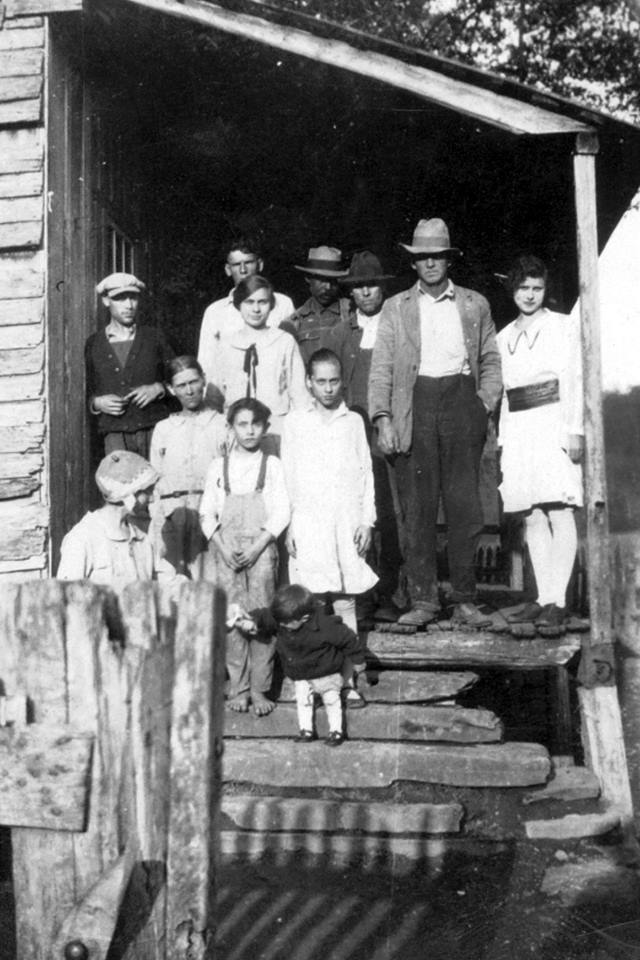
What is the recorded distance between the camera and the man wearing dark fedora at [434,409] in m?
6.73

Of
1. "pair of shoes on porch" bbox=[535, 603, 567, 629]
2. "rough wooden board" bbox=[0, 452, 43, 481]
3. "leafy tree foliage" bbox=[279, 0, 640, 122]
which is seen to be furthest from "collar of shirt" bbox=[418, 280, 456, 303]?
"leafy tree foliage" bbox=[279, 0, 640, 122]

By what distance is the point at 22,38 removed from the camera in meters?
7.14

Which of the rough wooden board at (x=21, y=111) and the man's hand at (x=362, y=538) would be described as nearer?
the man's hand at (x=362, y=538)

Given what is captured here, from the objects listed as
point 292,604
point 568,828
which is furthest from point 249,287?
point 568,828

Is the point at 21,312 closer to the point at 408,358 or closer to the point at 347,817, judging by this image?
the point at 408,358

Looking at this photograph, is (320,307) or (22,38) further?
(320,307)

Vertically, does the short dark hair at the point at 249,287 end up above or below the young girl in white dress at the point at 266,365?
above

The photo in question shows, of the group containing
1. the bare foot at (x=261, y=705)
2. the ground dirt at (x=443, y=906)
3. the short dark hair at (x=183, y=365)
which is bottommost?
the ground dirt at (x=443, y=906)

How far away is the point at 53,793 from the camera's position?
7.75ft

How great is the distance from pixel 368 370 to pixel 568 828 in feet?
10.5

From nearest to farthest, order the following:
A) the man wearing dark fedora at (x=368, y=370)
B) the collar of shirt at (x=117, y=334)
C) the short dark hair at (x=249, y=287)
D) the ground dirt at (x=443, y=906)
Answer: the ground dirt at (x=443, y=906)
the short dark hair at (x=249, y=287)
the collar of shirt at (x=117, y=334)
the man wearing dark fedora at (x=368, y=370)

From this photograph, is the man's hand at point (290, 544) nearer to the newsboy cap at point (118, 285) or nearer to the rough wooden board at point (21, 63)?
the newsboy cap at point (118, 285)

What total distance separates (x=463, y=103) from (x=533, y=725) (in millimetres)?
5493

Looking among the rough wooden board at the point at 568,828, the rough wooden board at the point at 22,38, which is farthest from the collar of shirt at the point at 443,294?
the rough wooden board at the point at 568,828
